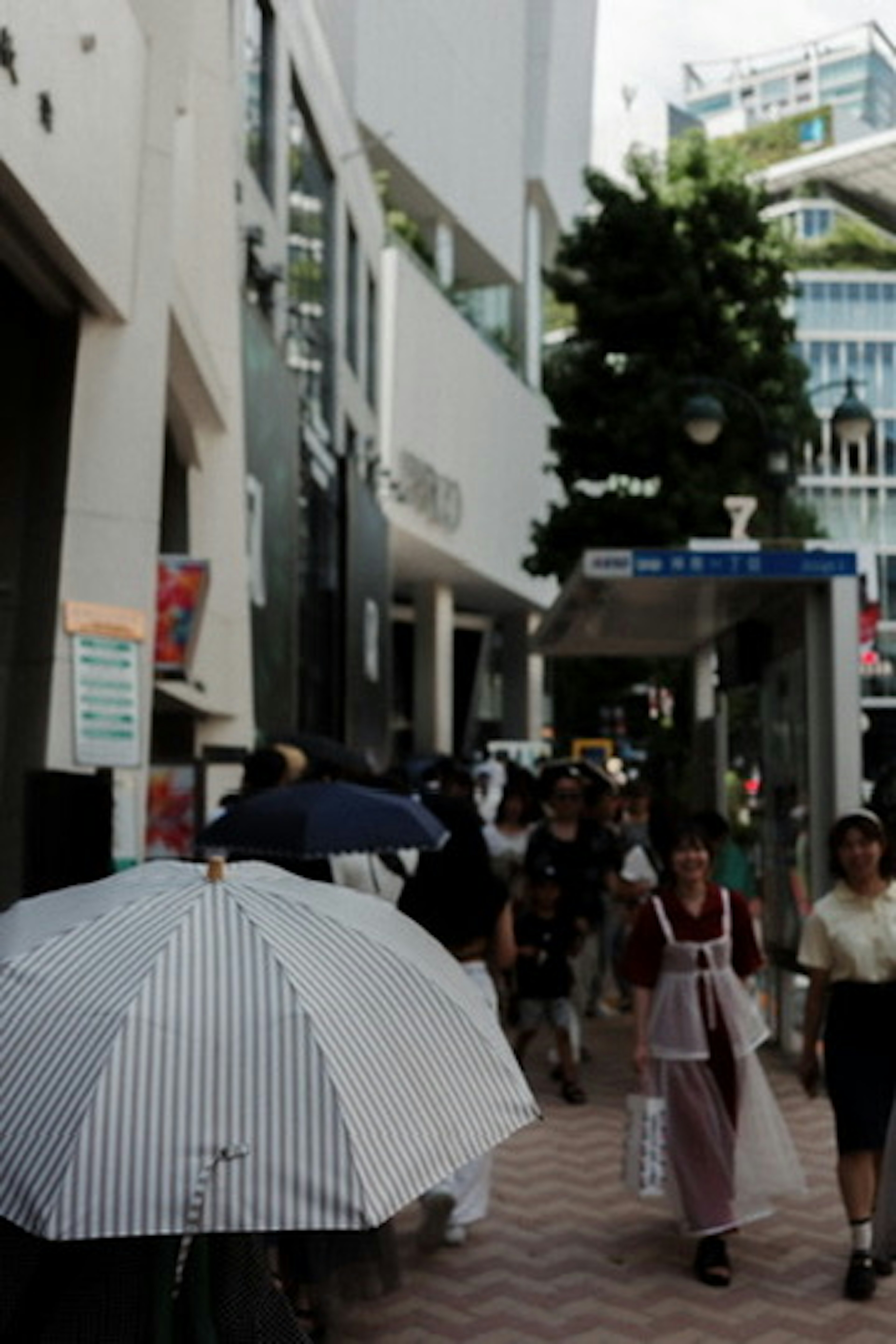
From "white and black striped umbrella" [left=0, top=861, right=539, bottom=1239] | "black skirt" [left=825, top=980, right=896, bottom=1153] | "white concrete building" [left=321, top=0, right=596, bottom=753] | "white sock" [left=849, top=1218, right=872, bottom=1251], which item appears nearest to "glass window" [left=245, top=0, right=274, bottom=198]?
"white concrete building" [left=321, top=0, right=596, bottom=753]

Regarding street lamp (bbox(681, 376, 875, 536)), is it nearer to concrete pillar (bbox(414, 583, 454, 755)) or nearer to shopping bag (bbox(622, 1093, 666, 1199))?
shopping bag (bbox(622, 1093, 666, 1199))

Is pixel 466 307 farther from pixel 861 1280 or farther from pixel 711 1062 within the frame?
pixel 861 1280

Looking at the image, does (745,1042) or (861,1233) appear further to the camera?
(745,1042)

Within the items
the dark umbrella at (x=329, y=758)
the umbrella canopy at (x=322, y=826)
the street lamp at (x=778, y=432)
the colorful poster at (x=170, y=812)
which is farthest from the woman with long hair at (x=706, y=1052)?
the street lamp at (x=778, y=432)

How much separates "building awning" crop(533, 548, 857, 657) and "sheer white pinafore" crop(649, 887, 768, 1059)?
3735 mm

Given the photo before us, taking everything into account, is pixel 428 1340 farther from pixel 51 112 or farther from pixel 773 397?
pixel 773 397

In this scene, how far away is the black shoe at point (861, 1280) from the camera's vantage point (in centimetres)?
541

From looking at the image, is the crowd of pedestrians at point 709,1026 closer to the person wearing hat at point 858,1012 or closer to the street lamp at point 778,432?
the person wearing hat at point 858,1012

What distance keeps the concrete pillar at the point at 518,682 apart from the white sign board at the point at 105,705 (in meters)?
52.3

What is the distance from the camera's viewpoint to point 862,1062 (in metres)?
5.46

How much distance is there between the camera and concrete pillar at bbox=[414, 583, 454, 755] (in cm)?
5044

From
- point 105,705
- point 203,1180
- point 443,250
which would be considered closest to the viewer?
point 203,1180

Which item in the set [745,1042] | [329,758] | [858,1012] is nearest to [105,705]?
[329,758]

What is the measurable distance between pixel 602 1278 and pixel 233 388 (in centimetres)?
1485
